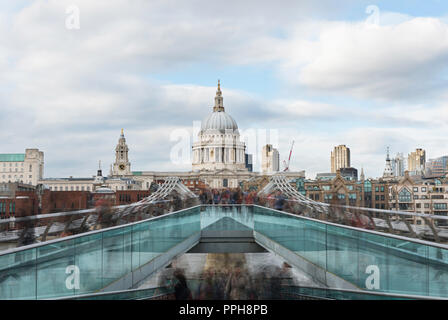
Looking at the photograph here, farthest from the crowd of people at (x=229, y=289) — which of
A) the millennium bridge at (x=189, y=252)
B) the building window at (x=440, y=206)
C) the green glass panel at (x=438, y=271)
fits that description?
the building window at (x=440, y=206)

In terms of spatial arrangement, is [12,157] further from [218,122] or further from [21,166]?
[218,122]

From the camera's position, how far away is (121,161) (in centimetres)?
16038

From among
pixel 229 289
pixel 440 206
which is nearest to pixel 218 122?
pixel 440 206

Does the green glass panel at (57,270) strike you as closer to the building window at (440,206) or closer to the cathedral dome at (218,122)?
the building window at (440,206)

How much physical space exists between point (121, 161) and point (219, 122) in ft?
120

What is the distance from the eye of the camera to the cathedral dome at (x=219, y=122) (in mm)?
174625

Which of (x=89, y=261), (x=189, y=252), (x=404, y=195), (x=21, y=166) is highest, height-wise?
(x=21, y=166)

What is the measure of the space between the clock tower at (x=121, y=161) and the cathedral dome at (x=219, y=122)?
99.3ft

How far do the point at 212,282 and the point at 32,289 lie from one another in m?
2.25

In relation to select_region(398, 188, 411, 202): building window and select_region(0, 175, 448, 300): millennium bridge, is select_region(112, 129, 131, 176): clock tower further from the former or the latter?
select_region(0, 175, 448, 300): millennium bridge

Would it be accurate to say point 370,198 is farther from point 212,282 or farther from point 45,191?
point 212,282

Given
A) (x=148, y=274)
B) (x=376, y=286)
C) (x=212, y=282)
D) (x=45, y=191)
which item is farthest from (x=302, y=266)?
(x=45, y=191)

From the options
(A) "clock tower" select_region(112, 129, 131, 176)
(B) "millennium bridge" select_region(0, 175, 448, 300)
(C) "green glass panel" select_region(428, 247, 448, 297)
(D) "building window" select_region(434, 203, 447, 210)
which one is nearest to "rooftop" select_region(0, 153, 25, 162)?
(A) "clock tower" select_region(112, 129, 131, 176)

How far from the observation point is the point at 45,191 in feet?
256
